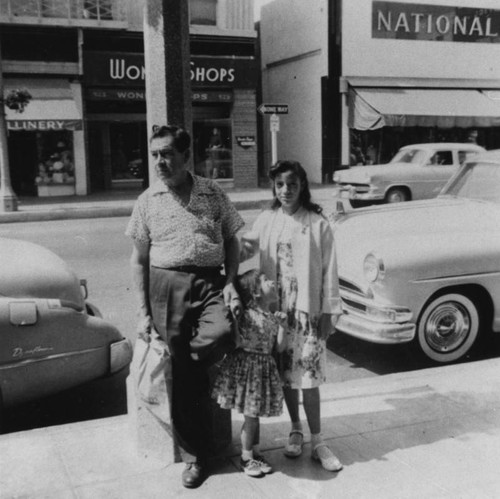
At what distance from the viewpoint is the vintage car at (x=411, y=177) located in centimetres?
1555

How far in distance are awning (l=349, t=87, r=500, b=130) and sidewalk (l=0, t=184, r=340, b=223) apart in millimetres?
3565

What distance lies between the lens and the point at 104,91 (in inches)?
795

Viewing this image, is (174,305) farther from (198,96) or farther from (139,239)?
(198,96)

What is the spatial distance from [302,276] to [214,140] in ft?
62.4

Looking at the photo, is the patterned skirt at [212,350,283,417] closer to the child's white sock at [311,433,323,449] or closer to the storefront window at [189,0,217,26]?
the child's white sock at [311,433,323,449]

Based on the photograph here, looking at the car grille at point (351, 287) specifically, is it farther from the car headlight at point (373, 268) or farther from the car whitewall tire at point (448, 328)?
the car whitewall tire at point (448, 328)

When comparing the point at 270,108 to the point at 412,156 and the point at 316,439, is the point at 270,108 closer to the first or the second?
the point at 412,156

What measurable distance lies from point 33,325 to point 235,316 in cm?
148

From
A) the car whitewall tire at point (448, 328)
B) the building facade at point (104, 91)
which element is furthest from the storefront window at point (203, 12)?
the car whitewall tire at point (448, 328)

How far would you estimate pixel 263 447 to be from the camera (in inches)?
150

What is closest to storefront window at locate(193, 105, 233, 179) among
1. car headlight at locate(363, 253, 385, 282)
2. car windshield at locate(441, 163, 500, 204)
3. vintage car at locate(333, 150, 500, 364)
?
car windshield at locate(441, 163, 500, 204)

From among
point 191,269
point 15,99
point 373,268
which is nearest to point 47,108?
point 15,99

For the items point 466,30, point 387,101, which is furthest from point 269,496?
point 466,30

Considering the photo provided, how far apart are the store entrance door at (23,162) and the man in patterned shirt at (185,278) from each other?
1804cm
